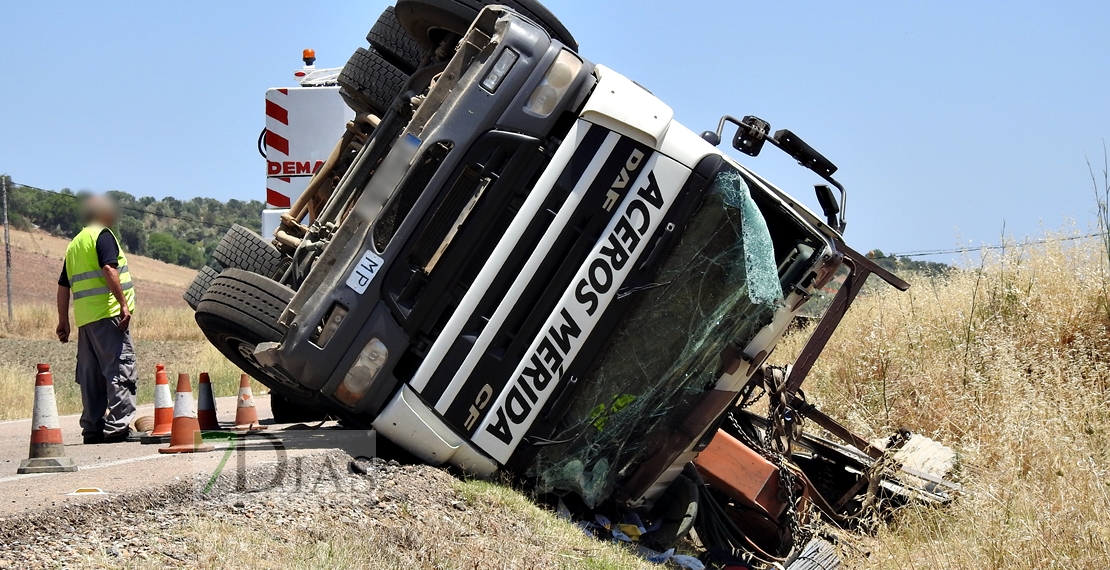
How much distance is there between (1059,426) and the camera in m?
6.76

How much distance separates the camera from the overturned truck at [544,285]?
5.36 meters

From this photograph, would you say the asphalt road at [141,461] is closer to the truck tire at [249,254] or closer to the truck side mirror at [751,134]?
the truck tire at [249,254]

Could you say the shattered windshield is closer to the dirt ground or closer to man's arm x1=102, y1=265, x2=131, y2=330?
the dirt ground

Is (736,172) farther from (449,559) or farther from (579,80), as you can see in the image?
(449,559)

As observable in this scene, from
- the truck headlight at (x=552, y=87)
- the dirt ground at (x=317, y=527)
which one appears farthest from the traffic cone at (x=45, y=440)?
the truck headlight at (x=552, y=87)

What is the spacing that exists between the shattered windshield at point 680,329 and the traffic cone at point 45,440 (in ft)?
8.02

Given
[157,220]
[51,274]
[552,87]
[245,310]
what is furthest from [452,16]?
[157,220]

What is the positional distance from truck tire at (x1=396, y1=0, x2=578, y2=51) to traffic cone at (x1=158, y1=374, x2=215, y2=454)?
8.38 feet

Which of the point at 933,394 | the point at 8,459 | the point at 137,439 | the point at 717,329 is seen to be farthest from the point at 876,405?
the point at 8,459

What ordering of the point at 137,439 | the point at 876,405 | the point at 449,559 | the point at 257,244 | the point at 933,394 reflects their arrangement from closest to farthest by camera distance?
the point at 449,559 < the point at 257,244 < the point at 137,439 < the point at 933,394 < the point at 876,405

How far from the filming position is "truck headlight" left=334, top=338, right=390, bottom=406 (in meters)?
5.35

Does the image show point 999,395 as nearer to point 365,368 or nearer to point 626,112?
point 626,112

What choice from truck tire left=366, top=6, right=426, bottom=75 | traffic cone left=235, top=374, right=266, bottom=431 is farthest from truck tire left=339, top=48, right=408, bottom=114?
traffic cone left=235, top=374, right=266, bottom=431

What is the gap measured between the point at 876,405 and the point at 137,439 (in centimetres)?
591
